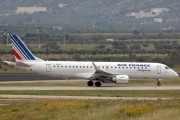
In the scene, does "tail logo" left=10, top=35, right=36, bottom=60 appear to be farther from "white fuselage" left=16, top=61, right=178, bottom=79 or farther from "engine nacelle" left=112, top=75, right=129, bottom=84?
"engine nacelle" left=112, top=75, right=129, bottom=84

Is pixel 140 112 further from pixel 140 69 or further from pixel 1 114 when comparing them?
pixel 140 69

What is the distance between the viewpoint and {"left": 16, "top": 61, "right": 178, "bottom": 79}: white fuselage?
225 ft

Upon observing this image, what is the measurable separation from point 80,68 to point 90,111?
2713cm

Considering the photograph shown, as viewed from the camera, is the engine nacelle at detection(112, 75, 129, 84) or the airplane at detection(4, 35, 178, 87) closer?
→ the engine nacelle at detection(112, 75, 129, 84)

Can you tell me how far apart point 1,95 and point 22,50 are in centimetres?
1317

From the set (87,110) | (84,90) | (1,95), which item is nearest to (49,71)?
(84,90)

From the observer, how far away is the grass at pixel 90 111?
3934 cm

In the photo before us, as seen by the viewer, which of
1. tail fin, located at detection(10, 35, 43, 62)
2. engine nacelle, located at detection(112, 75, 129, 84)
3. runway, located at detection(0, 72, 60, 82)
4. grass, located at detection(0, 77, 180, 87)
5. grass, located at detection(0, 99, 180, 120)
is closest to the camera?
grass, located at detection(0, 99, 180, 120)

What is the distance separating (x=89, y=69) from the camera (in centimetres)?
6950

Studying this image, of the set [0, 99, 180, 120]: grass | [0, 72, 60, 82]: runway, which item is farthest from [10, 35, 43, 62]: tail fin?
[0, 99, 180, 120]: grass

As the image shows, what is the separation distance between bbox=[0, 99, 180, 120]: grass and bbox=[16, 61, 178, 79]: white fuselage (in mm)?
19896

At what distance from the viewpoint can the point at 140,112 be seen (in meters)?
41.2

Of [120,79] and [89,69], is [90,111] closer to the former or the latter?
[120,79]

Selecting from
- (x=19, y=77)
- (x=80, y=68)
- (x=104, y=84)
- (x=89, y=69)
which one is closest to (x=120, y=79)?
(x=89, y=69)
